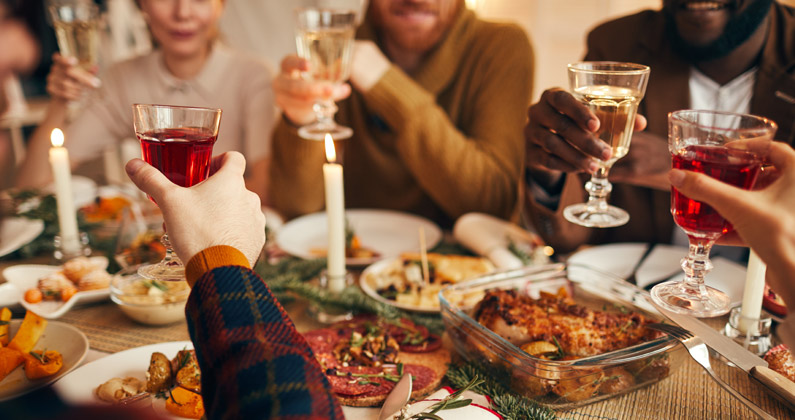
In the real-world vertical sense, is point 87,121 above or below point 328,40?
below

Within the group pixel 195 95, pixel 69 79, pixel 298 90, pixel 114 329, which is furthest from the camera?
pixel 195 95

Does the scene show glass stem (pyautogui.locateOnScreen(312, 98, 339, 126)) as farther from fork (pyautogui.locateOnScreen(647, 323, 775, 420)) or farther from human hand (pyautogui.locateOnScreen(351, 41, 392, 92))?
fork (pyautogui.locateOnScreen(647, 323, 775, 420))

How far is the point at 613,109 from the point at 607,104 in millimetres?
15

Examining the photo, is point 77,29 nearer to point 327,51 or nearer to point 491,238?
point 327,51

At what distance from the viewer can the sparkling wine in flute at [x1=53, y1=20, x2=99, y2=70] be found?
209 centimetres

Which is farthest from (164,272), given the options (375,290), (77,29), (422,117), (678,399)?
(77,29)

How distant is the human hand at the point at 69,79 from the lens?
7.57ft

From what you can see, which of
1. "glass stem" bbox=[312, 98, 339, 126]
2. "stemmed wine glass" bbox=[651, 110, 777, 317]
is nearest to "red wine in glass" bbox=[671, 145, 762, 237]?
"stemmed wine glass" bbox=[651, 110, 777, 317]

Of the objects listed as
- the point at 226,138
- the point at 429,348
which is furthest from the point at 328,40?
the point at 226,138

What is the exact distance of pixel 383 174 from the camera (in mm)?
2799

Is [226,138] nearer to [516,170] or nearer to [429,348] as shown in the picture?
[516,170]

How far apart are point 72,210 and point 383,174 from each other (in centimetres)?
142

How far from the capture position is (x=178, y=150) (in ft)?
3.14

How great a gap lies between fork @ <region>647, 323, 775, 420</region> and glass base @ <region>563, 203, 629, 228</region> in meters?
0.21
